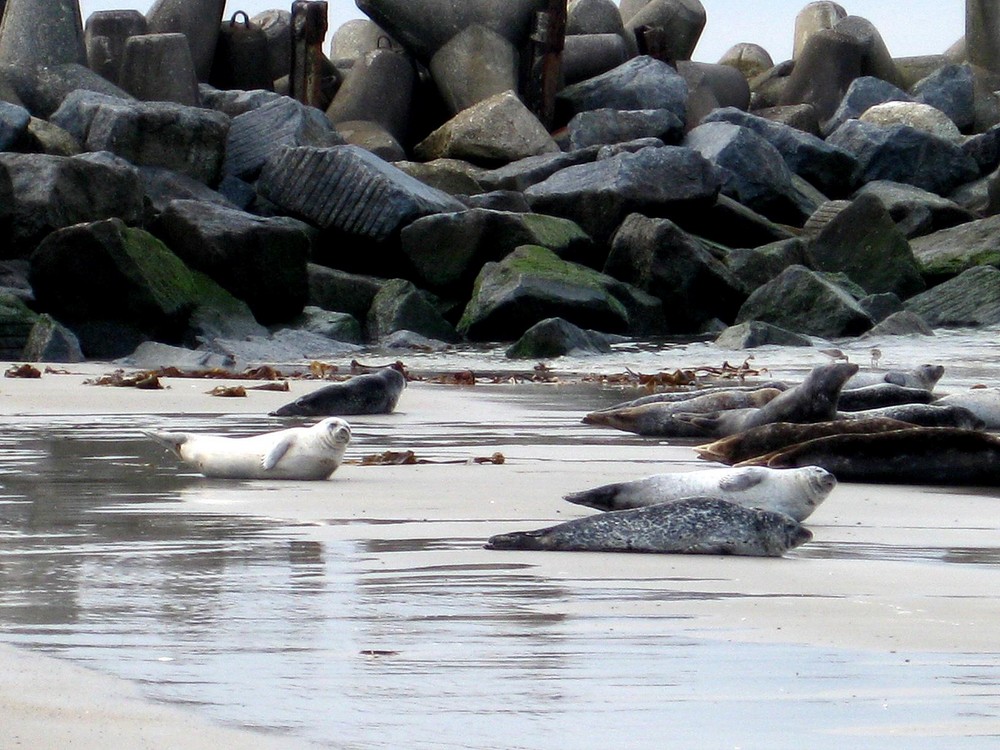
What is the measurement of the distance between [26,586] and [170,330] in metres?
11.7

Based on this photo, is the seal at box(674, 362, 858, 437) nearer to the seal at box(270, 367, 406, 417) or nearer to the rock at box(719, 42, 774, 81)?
the seal at box(270, 367, 406, 417)

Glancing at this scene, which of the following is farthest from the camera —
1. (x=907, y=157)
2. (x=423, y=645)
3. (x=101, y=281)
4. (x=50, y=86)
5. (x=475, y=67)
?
(x=475, y=67)

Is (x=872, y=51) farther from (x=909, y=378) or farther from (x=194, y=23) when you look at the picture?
(x=909, y=378)

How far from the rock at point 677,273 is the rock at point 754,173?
5.24 meters

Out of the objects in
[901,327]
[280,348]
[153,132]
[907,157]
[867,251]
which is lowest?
[280,348]

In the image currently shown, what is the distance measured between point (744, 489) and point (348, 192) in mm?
15893

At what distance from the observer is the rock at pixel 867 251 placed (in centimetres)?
2142

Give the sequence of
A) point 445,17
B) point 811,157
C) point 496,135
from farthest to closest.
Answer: point 445,17 < point 811,157 < point 496,135

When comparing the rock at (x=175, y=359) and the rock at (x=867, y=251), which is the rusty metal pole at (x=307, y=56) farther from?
the rock at (x=175, y=359)

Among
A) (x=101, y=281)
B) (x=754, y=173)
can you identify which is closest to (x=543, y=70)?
(x=754, y=173)

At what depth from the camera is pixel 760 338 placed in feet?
53.7

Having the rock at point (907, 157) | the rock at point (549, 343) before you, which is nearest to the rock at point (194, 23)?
the rock at point (907, 157)

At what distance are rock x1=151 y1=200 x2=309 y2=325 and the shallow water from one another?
11.9 m

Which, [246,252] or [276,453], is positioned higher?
[276,453]
